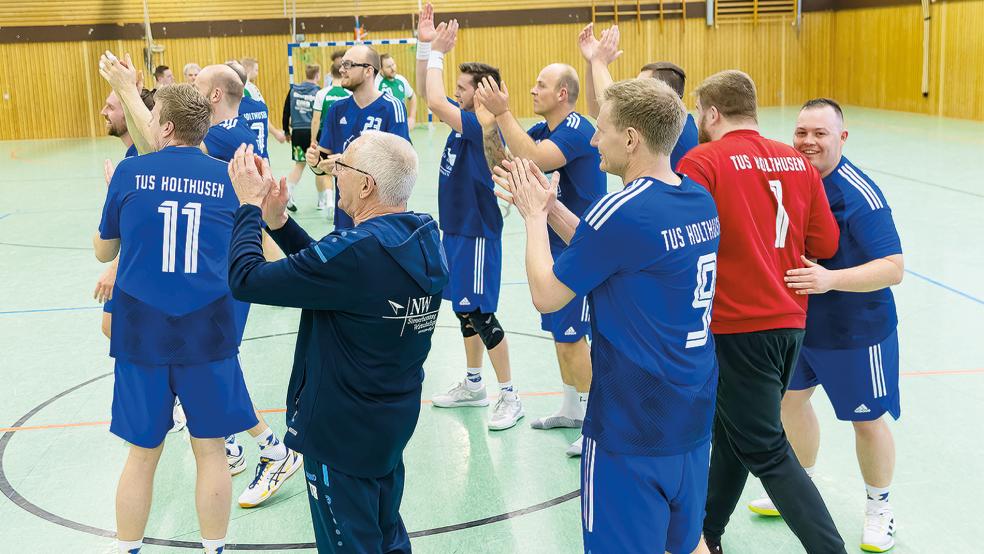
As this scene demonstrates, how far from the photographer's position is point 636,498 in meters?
2.79

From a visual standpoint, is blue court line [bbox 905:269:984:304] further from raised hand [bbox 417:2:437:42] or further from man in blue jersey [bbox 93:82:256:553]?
man in blue jersey [bbox 93:82:256:553]

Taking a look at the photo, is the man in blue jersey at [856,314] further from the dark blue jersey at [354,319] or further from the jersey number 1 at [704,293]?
the dark blue jersey at [354,319]

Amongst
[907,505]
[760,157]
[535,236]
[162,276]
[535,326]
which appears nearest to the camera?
[535,236]

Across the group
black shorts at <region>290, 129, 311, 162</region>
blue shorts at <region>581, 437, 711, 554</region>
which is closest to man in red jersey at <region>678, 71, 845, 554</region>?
blue shorts at <region>581, 437, 711, 554</region>

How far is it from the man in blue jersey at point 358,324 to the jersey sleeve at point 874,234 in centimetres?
177

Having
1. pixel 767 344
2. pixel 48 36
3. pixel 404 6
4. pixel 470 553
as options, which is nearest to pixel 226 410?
pixel 470 553

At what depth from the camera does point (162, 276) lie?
141 inches

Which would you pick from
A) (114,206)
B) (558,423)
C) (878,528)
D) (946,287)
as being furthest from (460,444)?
(946,287)

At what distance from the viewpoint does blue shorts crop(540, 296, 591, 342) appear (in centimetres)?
515

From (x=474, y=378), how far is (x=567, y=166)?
1.61 meters

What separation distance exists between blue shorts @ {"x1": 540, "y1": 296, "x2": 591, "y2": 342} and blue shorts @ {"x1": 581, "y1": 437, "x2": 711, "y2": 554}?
226cm

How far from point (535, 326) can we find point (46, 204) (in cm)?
964

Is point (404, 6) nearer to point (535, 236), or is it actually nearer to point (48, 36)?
point (48, 36)

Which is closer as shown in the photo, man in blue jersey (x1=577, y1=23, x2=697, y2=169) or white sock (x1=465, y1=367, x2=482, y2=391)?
man in blue jersey (x1=577, y1=23, x2=697, y2=169)
